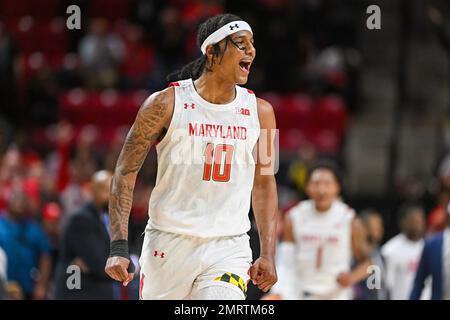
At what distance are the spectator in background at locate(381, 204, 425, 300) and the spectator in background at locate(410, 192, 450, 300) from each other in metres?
3.17

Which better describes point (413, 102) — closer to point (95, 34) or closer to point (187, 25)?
point (187, 25)

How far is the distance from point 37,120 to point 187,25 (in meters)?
2.95

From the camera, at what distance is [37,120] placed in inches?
687

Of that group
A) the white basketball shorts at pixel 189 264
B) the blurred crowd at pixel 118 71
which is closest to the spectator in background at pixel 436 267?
the white basketball shorts at pixel 189 264

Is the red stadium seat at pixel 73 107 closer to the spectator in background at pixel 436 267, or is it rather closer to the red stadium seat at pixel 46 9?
the red stadium seat at pixel 46 9

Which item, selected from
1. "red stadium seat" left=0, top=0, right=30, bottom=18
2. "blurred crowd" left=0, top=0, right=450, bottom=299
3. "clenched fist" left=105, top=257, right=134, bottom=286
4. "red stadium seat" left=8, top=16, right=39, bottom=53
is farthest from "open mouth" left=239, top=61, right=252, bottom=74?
"red stadium seat" left=0, top=0, right=30, bottom=18

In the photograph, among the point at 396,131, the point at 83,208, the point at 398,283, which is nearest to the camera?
the point at 83,208

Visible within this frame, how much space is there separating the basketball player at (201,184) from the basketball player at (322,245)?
3334mm

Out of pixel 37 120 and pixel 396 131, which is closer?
pixel 396 131

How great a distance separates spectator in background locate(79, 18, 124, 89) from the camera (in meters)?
17.8

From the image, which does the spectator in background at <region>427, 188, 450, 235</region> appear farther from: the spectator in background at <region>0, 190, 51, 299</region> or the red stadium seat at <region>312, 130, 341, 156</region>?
the spectator in background at <region>0, 190, 51, 299</region>

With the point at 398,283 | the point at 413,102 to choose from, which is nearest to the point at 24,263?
the point at 398,283

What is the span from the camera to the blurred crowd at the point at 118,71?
1498cm
